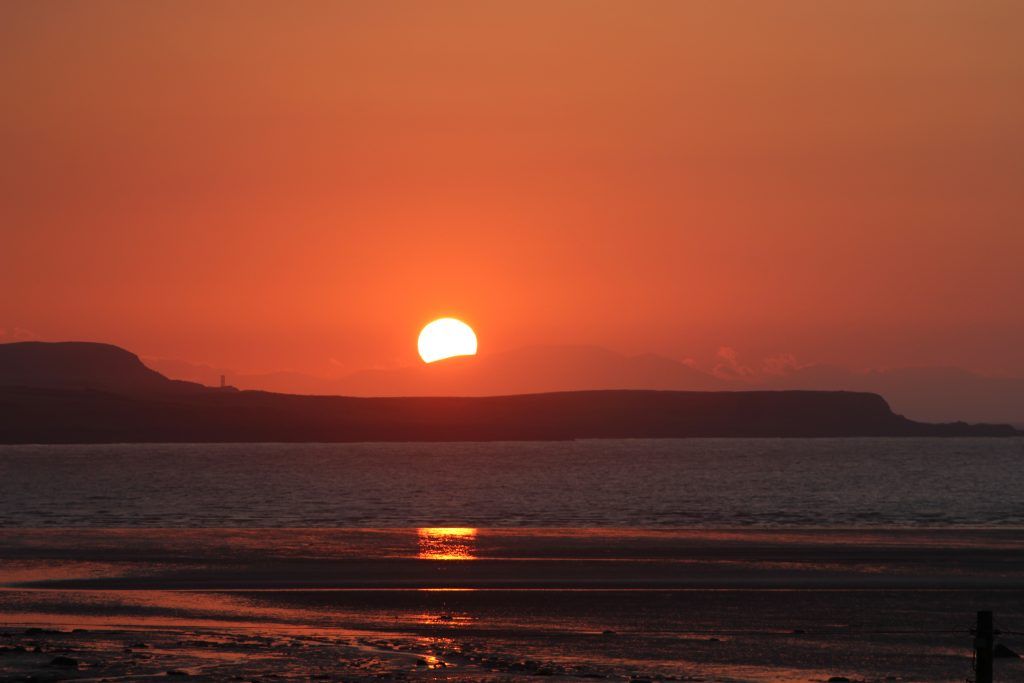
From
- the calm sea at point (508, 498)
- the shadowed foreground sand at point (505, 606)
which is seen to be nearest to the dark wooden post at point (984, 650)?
the shadowed foreground sand at point (505, 606)

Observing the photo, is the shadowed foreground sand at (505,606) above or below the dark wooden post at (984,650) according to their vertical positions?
below

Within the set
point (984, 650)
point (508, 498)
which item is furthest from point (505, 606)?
point (508, 498)

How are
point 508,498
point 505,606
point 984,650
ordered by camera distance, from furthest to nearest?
point 508,498 < point 505,606 < point 984,650

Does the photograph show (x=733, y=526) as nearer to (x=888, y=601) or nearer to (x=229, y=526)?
(x=229, y=526)

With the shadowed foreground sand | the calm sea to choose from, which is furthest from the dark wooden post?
the calm sea

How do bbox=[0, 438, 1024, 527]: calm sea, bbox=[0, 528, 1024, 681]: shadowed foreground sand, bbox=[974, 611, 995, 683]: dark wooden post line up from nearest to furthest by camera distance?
1. bbox=[974, 611, 995, 683]: dark wooden post
2. bbox=[0, 528, 1024, 681]: shadowed foreground sand
3. bbox=[0, 438, 1024, 527]: calm sea

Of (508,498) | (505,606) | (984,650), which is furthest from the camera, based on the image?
(508,498)

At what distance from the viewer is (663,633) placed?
30.4 metres

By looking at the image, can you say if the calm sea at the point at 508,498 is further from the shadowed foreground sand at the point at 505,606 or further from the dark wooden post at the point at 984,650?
the dark wooden post at the point at 984,650

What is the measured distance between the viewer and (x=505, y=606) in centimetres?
3519

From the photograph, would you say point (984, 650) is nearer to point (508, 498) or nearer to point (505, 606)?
point (505, 606)

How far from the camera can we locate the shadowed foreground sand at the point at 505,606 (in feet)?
83.1

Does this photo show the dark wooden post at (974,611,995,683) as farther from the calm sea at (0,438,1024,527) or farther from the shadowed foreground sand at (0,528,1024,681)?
the calm sea at (0,438,1024,527)

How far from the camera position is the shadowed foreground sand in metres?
25.3
